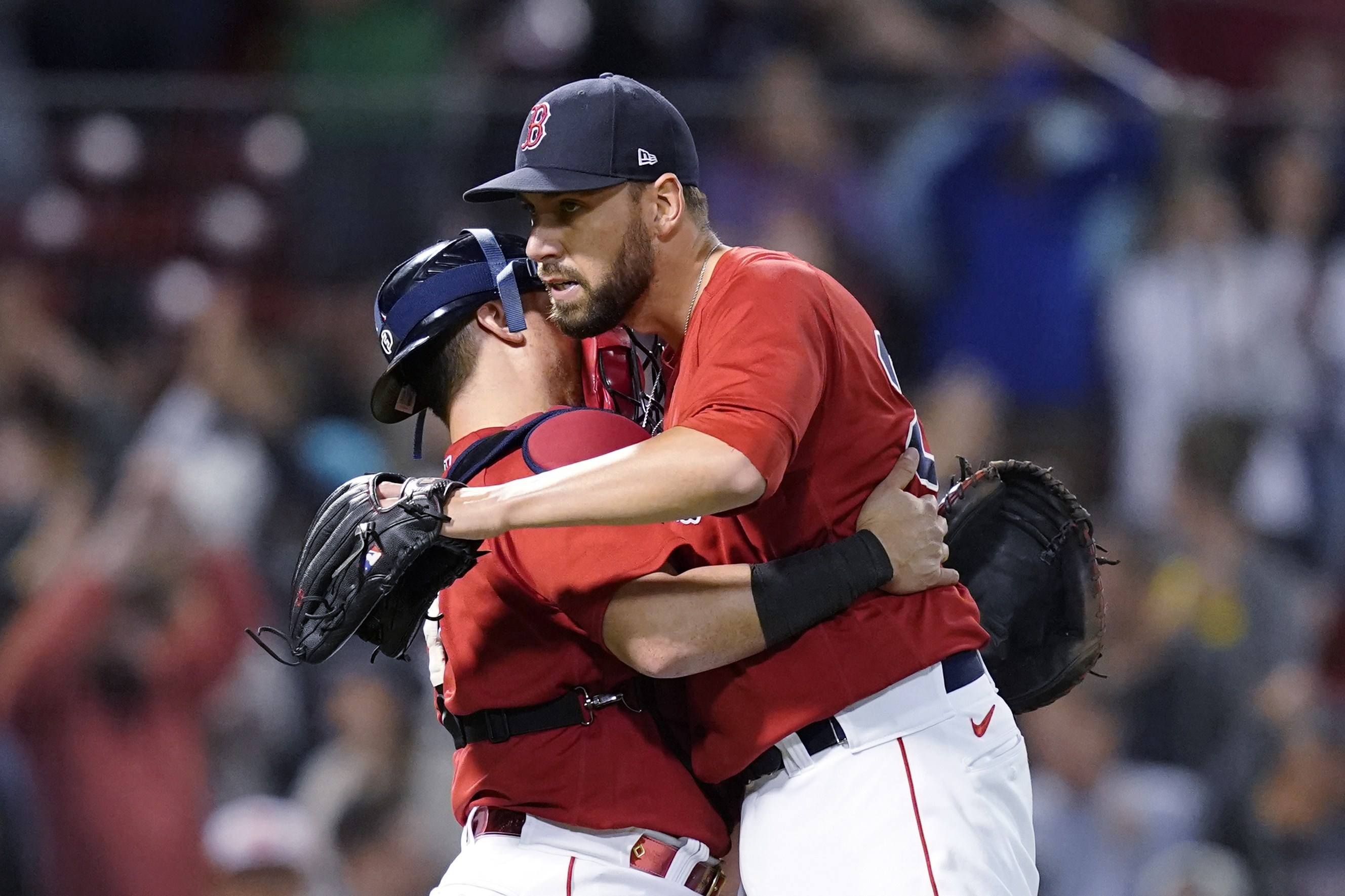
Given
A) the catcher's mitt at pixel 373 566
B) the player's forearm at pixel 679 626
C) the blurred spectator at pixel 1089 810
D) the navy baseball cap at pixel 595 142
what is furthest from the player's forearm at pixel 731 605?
the blurred spectator at pixel 1089 810

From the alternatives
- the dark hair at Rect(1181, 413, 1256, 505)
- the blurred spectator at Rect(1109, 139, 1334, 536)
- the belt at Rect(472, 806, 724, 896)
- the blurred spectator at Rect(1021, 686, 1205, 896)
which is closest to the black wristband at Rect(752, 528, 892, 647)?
the belt at Rect(472, 806, 724, 896)

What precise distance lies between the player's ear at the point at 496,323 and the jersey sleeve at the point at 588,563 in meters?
0.52

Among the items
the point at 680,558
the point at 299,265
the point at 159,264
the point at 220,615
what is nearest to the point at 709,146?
the point at 299,265

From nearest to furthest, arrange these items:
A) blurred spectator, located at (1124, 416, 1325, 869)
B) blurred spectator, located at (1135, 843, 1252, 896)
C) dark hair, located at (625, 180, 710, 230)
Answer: dark hair, located at (625, 180, 710, 230) → blurred spectator, located at (1135, 843, 1252, 896) → blurred spectator, located at (1124, 416, 1325, 869)

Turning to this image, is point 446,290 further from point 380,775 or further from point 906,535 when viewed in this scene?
point 380,775

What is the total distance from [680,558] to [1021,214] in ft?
12.5

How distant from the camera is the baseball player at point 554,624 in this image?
10.3 feet

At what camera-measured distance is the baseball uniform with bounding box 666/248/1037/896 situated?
10.3 ft

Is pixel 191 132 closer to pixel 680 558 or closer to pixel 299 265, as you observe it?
pixel 299 265

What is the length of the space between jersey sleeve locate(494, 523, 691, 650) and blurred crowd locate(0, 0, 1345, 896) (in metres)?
3.12

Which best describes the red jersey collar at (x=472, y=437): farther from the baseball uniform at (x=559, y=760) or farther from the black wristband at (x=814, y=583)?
the black wristband at (x=814, y=583)

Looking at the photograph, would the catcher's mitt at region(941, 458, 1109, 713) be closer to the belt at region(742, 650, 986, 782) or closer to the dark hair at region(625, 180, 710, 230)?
the belt at region(742, 650, 986, 782)

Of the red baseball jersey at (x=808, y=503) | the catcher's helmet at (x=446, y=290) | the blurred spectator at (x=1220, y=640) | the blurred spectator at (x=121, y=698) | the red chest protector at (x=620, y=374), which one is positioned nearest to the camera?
the red baseball jersey at (x=808, y=503)

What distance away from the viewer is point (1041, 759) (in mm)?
6566
